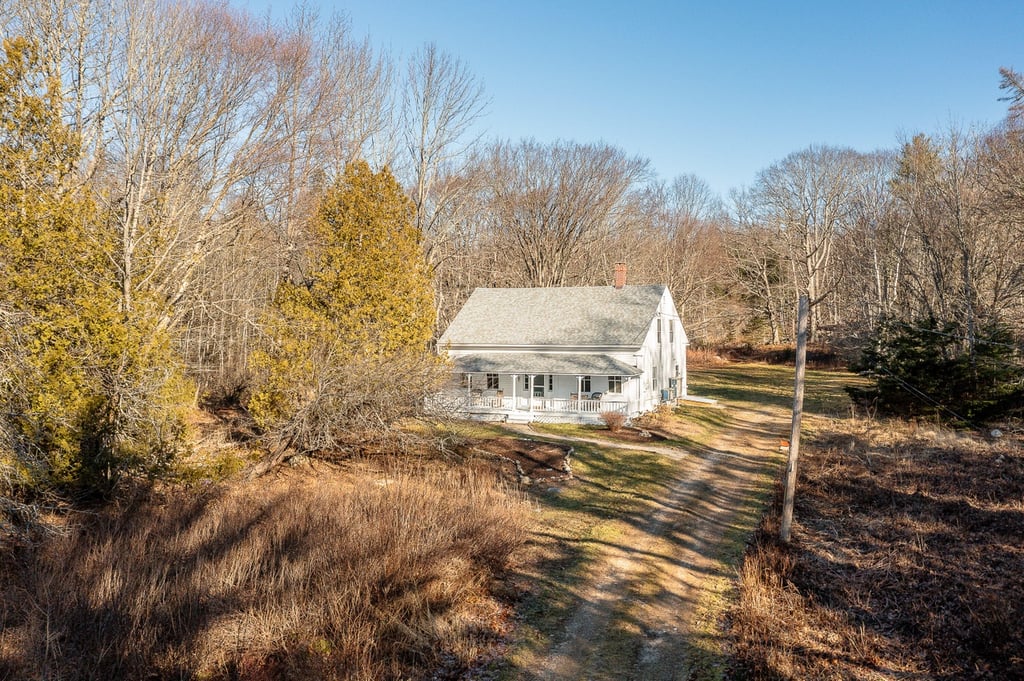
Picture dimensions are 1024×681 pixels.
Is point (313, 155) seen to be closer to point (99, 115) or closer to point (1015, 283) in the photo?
point (99, 115)

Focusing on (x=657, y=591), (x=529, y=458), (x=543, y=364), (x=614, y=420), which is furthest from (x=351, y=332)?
(x=543, y=364)

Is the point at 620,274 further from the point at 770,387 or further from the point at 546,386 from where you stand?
the point at 770,387

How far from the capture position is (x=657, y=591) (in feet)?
32.7

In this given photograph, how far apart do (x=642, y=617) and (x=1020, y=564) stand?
647cm

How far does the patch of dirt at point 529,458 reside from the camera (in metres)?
17.4

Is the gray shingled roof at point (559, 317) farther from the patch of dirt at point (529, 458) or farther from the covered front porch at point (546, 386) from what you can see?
the patch of dirt at point (529, 458)

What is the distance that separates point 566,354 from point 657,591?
19864 millimetres

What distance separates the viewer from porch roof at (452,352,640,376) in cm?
2725

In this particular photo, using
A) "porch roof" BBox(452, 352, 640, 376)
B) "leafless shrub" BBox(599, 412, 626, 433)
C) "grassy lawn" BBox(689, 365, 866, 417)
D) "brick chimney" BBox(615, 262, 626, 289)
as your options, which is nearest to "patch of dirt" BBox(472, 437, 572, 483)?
"leafless shrub" BBox(599, 412, 626, 433)

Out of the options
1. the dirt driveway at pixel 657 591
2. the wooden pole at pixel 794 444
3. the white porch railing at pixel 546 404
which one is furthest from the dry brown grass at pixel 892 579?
the white porch railing at pixel 546 404

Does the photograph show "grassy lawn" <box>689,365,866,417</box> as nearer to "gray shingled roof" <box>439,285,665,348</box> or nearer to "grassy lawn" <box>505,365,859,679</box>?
"grassy lawn" <box>505,365,859,679</box>

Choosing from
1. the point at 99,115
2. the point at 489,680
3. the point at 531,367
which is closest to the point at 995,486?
the point at 489,680

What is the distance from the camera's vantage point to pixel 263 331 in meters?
16.9

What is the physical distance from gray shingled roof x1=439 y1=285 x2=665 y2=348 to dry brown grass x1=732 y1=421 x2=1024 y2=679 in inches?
559
